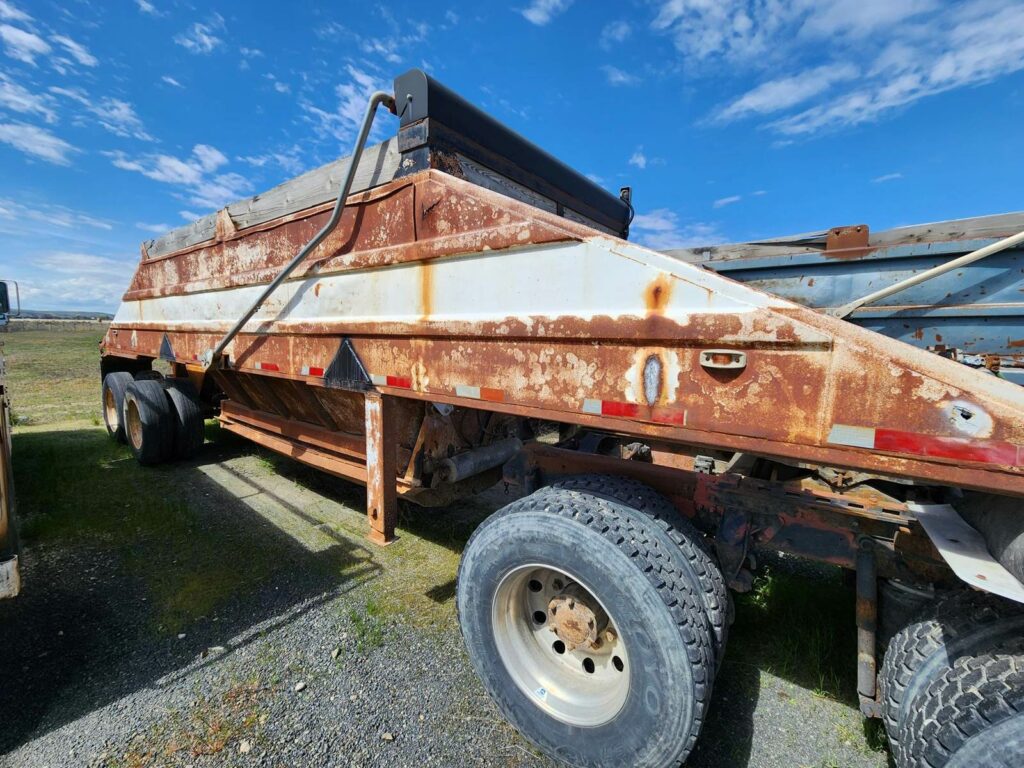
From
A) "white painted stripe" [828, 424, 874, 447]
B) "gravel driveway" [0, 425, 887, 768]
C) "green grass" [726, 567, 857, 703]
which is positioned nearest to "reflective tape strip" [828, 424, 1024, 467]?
"white painted stripe" [828, 424, 874, 447]

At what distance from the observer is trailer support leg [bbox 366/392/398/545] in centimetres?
274

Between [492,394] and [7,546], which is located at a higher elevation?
[492,394]

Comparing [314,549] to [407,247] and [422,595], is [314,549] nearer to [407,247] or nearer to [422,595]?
[422,595]

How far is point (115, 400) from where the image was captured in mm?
6078

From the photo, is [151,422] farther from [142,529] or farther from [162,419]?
[142,529]

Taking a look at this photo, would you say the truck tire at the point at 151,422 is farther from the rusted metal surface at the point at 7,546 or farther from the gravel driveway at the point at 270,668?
the rusted metal surface at the point at 7,546

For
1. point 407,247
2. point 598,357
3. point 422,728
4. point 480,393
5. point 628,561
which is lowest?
point 422,728

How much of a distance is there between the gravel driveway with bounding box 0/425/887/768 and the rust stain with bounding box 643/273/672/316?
1.81 meters

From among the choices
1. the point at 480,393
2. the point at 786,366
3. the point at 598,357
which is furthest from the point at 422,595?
the point at 786,366

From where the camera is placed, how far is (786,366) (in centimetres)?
144

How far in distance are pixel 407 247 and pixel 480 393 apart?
882 mm

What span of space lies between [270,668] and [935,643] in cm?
276

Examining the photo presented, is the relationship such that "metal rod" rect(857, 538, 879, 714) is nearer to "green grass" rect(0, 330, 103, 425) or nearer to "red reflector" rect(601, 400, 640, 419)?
"red reflector" rect(601, 400, 640, 419)

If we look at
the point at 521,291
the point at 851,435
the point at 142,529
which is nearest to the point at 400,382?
the point at 521,291
